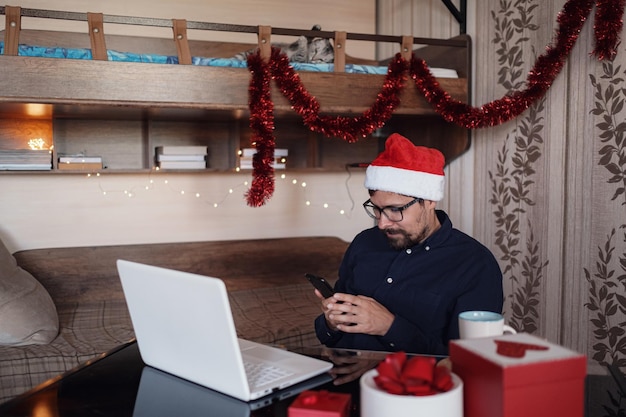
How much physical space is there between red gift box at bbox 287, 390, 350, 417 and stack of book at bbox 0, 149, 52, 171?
8.18 feet

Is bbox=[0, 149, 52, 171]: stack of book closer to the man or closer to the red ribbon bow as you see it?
the man

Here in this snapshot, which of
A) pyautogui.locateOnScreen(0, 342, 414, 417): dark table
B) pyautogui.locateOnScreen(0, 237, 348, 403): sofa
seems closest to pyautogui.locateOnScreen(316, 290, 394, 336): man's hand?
pyautogui.locateOnScreen(0, 342, 414, 417): dark table

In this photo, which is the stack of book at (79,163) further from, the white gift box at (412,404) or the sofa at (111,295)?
the white gift box at (412,404)

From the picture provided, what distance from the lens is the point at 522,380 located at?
2.79 feet

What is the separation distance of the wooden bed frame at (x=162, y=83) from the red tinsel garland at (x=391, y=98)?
0.16ft

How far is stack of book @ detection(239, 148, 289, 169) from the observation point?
3363mm

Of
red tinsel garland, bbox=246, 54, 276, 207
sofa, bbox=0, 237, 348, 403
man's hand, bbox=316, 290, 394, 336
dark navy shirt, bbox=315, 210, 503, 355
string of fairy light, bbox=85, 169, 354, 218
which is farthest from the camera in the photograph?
string of fairy light, bbox=85, 169, 354, 218

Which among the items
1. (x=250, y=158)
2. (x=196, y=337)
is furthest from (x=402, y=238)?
(x=250, y=158)

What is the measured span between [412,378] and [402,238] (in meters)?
0.95

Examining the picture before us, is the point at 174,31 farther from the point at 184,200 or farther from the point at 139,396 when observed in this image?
the point at 139,396

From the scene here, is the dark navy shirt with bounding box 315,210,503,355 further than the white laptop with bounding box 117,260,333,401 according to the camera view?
Yes

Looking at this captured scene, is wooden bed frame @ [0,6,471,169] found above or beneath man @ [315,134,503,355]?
above

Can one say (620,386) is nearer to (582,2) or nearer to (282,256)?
(582,2)

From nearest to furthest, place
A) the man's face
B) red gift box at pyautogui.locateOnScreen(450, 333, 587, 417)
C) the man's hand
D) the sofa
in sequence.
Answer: red gift box at pyautogui.locateOnScreen(450, 333, 587, 417), the man's hand, the man's face, the sofa
